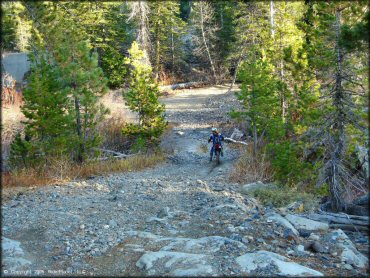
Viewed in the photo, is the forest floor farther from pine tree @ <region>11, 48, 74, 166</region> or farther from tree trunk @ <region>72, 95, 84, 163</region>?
tree trunk @ <region>72, 95, 84, 163</region>

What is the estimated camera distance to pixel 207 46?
123ft

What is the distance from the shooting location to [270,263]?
529 centimetres

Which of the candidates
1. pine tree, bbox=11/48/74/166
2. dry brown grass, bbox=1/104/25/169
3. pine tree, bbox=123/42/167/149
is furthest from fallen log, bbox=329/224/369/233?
dry brown grass, bbox=1/104/25/169

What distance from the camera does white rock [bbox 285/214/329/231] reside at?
24.5ft

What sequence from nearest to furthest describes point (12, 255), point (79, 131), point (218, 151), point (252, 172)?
point (12, 255) → point (252, 172) → point (79, 131) → point (218, 151)

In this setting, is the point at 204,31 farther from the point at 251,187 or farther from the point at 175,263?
the point at 175,263

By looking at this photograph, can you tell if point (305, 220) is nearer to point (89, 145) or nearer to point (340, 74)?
point (340, 74)

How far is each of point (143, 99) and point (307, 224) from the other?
35.8ft

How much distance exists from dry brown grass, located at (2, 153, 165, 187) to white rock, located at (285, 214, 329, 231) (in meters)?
6.75

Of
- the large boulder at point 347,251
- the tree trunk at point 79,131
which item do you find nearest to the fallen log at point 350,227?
the large boulder at point 347,251

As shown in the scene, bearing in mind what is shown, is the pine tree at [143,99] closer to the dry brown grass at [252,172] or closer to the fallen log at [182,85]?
the dry brown grass at [252,172]

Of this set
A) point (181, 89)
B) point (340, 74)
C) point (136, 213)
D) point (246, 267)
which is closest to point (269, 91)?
point (340, 74)

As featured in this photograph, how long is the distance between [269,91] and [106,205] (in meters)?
8.10

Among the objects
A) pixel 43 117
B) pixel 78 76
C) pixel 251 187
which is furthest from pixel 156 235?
pixel 78 76
